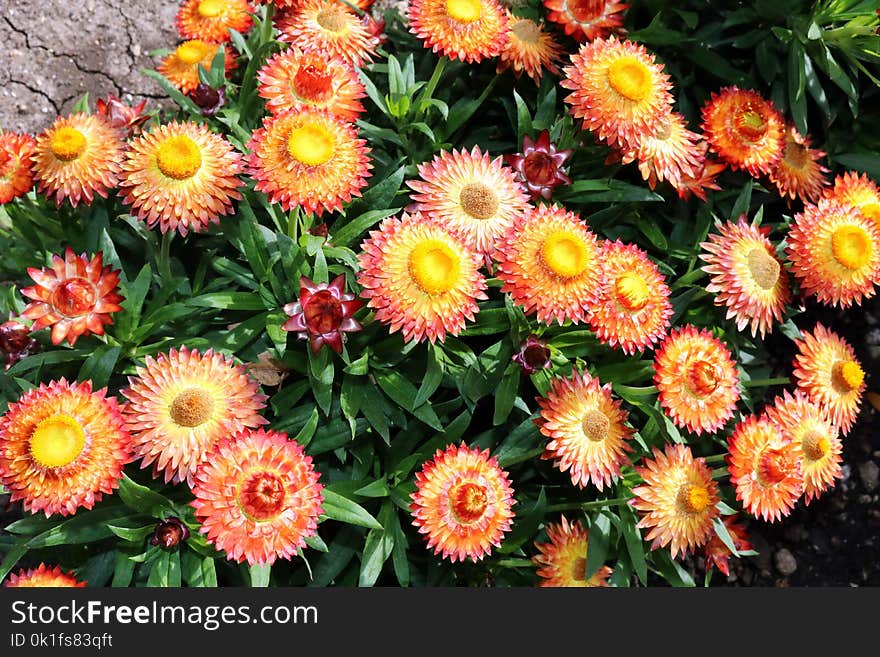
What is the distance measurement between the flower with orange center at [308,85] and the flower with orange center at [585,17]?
89 centimetres

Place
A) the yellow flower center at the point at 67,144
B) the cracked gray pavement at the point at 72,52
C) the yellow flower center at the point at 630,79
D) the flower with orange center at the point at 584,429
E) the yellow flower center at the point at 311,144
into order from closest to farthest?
the yellow flower center at the point at 311,144
the flower with orange center at the point at 584,429
the yellow flower center at the point at 67,144
the yellow flower center at the point at 630,79
the cracked gray pavement at the point at 72,52

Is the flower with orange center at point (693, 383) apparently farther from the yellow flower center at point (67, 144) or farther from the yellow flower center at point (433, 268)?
the yellow flower center at point (67, 144)

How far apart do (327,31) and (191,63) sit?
64 centimetres

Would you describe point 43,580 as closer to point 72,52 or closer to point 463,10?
point 463,10

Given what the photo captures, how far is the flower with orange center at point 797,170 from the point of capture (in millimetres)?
3137

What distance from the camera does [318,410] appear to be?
8.93ft

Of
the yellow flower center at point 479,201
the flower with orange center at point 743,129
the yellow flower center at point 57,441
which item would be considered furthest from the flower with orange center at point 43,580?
the flower with orange center at point 743,129

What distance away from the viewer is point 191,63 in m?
3.17

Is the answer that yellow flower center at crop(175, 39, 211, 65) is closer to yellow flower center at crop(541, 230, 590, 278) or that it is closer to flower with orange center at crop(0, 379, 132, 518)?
flower with orange center at crop(0, 379, 132, 518)

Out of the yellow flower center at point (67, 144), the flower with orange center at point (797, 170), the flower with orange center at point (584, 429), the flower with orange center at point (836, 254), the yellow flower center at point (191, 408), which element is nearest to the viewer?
the yellow flower center at point (191, 408)

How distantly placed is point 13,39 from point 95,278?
7.56 feet

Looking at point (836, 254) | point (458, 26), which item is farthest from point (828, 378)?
point (458, 26)

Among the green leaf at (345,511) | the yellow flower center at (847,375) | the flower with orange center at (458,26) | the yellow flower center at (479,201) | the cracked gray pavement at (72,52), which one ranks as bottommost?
the green leaf at (345,511)

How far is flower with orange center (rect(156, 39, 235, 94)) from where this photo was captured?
316cm
